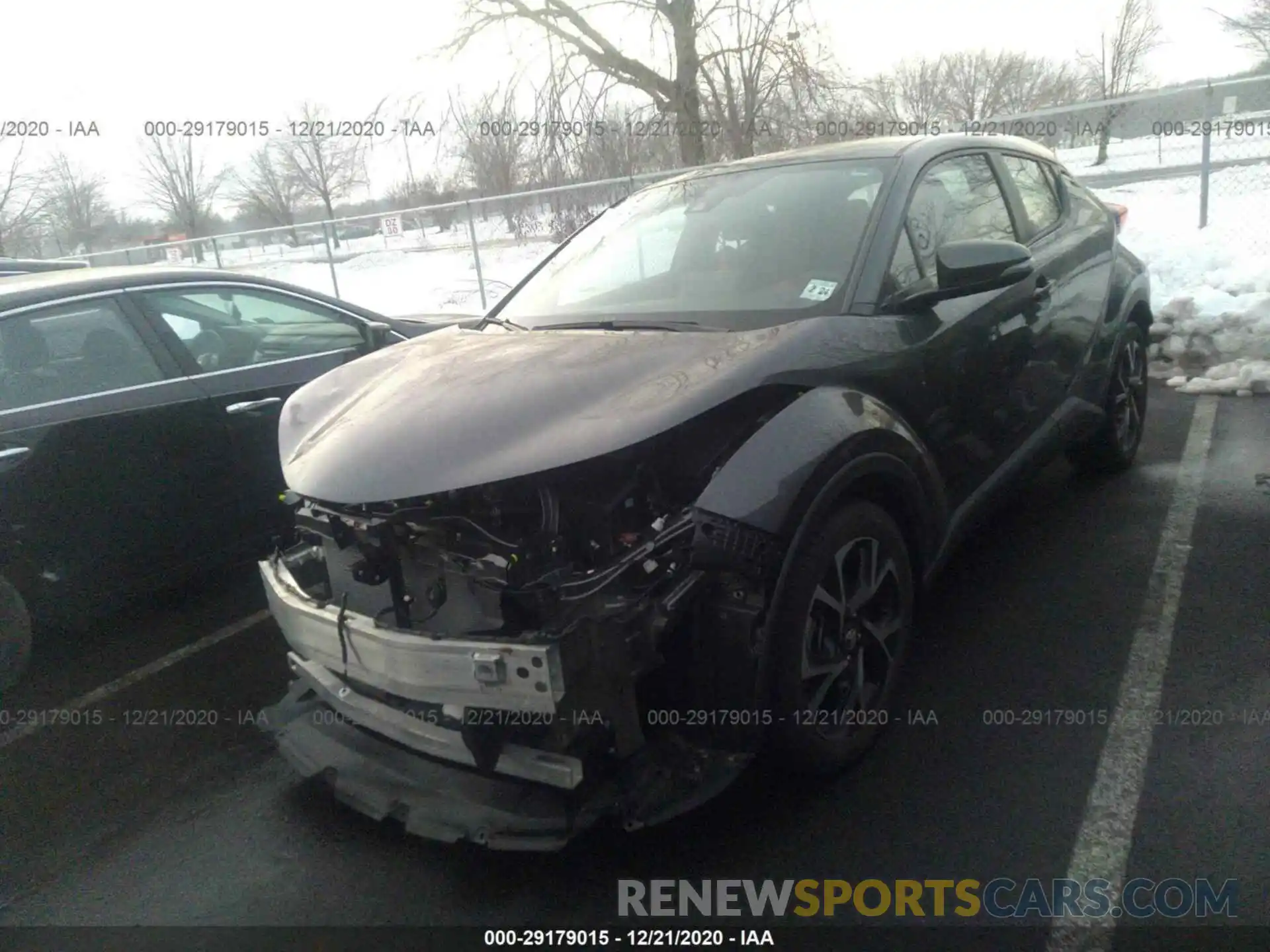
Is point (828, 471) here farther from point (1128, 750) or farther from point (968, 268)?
point (1128, 750)

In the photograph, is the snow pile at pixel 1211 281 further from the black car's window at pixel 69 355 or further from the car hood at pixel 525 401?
the black car's window at pixel 69 355

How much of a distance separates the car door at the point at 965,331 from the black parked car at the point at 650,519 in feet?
0.06

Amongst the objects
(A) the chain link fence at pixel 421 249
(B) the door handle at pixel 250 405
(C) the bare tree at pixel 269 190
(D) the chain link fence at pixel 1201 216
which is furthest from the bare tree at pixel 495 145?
(C) the bare tree at pixel 269 190

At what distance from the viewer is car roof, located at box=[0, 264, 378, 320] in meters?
3.90

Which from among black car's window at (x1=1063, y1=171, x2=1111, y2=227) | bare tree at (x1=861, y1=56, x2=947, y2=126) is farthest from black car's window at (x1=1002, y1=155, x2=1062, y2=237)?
bare tree at (x1=861, y1=56, x2=947, y2=126)

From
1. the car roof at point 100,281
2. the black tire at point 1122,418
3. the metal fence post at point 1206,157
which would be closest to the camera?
the car roof at point 100,281

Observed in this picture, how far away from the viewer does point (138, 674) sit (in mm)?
3965

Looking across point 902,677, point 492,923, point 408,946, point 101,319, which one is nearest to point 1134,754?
point 902,677

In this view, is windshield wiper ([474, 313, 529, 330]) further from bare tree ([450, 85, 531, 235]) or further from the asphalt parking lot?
bare tree ([450, 85, 531, 235])

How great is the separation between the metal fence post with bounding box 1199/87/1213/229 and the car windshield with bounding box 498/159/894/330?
8791 millimetres

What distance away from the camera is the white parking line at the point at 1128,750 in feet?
7.19

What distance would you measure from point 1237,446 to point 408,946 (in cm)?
517

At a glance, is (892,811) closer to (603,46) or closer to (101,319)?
(101,319)

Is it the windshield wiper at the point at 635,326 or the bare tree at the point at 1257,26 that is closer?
the windshield wiper at the point at 635,326
